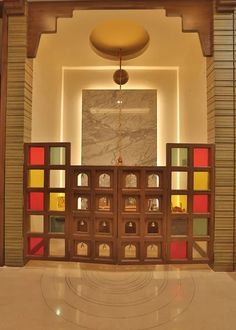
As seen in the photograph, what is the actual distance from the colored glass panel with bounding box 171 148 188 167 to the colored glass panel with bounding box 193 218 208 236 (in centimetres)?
39

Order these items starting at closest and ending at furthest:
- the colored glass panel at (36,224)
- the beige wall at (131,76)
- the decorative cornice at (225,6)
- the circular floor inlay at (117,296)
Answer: the circular floor inlay at (117,296), the decorative cornice at (225,6), the colored glass panel at (36,224), the beige wall at (131,76)

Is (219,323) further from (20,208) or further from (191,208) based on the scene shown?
(20,208)

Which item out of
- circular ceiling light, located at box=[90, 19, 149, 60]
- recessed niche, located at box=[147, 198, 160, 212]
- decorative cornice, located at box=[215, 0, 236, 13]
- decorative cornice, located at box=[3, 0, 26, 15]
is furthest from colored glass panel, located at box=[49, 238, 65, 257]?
decorative cornice, located at box=[215, 0, 236, 13]

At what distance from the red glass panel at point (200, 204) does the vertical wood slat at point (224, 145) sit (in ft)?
0.24

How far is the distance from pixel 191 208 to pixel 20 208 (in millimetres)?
1145

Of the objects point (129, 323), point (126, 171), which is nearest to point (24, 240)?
point (126, 171)

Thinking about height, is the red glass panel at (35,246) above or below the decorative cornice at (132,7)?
below

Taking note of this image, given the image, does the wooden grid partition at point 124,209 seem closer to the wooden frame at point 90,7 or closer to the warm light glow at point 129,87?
the wooden frame at point 90,7

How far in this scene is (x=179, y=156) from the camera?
6.48 feet

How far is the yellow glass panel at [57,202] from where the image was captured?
2.03 meters

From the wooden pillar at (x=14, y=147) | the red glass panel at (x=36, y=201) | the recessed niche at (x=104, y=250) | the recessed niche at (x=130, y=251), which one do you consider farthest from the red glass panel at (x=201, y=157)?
the wooden pillar at (x=14, y=147)

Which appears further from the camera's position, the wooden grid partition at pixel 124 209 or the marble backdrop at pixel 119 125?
the marble backdrop at pixel 119 125

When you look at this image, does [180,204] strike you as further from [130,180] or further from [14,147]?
[14,147]

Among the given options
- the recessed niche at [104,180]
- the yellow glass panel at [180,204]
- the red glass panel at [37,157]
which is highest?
the red glass panel at [37,157]
